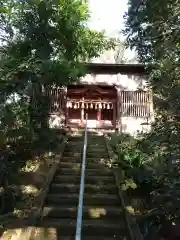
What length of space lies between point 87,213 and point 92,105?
996cm

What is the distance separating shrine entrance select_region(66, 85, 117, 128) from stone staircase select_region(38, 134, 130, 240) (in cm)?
612

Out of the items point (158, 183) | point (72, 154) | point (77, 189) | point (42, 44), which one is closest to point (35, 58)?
point (42, 44)

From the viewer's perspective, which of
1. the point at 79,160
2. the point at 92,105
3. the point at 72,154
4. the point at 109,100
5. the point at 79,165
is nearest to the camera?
the point at 79,165

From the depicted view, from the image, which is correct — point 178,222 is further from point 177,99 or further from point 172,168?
point 177,99

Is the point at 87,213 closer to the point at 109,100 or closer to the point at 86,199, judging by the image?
the point at 86,199

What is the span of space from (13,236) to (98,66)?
11507 mm

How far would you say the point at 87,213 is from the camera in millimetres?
5777

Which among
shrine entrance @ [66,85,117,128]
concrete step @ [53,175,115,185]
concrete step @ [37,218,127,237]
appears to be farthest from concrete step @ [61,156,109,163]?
shrine entrance @ [66,85,117,128]

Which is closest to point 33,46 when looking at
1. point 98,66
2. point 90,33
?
point 90,33

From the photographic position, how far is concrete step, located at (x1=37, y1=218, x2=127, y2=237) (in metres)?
5.22

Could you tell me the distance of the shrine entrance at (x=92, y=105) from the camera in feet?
49.3

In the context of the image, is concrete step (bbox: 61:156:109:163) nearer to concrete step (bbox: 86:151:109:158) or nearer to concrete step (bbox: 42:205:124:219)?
concrete step (bbox: 86:151:109:158)

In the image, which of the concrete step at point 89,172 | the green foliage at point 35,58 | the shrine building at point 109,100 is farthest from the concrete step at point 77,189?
the shrine building at point 109,100

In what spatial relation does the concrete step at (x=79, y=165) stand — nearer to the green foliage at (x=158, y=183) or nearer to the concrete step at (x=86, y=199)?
the green foliage at (x=158, y=183)
